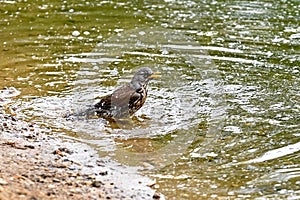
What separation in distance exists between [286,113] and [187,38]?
4.75 meters

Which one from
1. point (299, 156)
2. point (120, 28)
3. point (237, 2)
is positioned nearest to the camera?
point (299, 156)

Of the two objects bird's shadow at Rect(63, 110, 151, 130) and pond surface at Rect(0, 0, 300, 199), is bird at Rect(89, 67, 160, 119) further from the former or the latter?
pond surface at Rect(0, 0, 300, 199)

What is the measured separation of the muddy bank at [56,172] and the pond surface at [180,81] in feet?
0.85

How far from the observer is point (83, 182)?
7355mm

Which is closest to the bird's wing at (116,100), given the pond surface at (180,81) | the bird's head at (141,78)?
the bird's head at (141,78)

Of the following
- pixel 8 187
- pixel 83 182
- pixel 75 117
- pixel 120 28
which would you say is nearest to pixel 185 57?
pixel 120 28

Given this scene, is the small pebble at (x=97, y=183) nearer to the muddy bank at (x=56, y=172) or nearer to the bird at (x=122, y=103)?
the muddy bank at (x=56, y=172)

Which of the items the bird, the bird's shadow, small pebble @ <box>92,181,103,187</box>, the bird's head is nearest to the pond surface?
the bird's shadow

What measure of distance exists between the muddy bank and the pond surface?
0.85 ft

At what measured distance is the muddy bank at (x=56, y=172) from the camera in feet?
22.4

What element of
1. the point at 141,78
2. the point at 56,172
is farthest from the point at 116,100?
the point at 56,172

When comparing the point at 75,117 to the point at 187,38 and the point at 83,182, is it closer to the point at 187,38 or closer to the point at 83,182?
the point at 83,182

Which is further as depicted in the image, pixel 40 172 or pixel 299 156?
pixel 299 156

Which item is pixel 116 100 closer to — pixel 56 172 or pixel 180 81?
pixel 180 81
